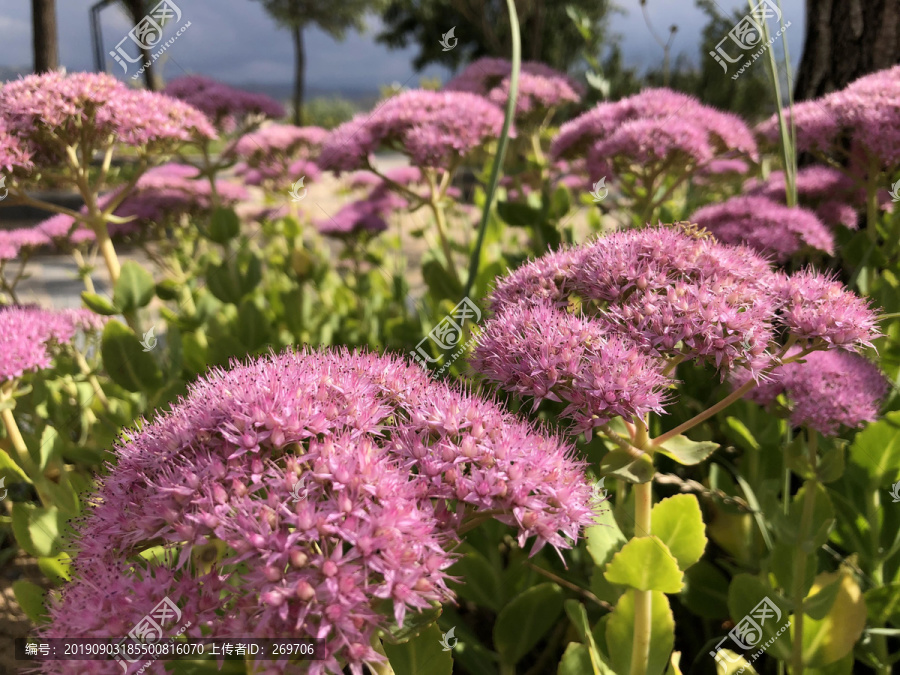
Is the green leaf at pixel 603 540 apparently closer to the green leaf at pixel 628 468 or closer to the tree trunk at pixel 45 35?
the green leaf at pixel 628 468

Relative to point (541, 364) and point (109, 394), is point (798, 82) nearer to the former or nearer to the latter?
point (541, 364)

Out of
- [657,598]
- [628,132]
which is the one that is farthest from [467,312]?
[657,598]

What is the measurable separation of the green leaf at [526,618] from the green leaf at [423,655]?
286 millimetres

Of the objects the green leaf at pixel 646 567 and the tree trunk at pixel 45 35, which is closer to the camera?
the green leaf at pixel 646 567

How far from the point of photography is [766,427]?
1.44 m

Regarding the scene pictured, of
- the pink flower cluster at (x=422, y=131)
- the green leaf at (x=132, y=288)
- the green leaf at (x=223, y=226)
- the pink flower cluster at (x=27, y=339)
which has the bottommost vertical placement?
the pink flower cluster at (x=27, y=339)

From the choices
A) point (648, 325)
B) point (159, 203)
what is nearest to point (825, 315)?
point (648, 325)

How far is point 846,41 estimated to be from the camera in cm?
208

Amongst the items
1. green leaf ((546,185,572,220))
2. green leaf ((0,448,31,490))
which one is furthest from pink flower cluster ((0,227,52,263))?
green leaf ((546,185,572,220))

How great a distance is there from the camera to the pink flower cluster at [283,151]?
2.90 meters

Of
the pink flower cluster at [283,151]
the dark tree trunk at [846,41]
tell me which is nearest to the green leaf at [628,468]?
the dark tree trunk at [846,41]

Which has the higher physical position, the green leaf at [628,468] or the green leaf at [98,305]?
the green leaf at [628,468]

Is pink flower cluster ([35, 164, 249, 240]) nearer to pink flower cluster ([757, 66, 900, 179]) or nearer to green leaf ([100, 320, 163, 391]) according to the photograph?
green leaf ([100, 320, 163, 391])

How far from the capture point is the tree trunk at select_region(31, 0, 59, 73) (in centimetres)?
407
